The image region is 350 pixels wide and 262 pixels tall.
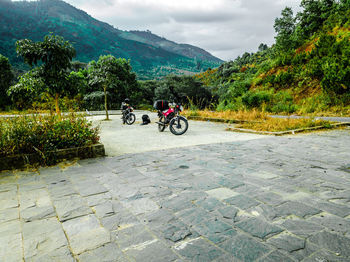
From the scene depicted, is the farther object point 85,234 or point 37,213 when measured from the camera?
point 37,213

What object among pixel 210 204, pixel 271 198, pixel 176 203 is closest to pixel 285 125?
pixel 271 198

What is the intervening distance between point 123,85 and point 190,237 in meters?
28.9

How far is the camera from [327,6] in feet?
93.1

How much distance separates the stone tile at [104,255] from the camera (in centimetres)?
167

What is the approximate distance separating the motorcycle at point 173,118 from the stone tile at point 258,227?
19.1 ft

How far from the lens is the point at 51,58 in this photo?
9484mm

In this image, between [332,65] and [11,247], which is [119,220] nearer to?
[11,247]

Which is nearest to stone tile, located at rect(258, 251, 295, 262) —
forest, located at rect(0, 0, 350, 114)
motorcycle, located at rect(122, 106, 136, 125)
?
forest, located at rect(0, 0, 350, 114)

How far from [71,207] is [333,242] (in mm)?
2537

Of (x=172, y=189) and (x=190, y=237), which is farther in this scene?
(x=172, y=189)

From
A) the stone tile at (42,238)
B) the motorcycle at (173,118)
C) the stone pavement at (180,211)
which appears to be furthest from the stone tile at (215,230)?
the motorcycle at (173,118)

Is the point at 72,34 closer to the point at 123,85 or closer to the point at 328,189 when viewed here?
the point at 123,85

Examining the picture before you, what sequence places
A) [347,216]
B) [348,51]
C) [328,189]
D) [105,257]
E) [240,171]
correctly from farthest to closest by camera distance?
[348,51]
[240,171]
[328,189]
[347,216]
[105,257]

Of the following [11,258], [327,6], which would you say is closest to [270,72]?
[327,6]
